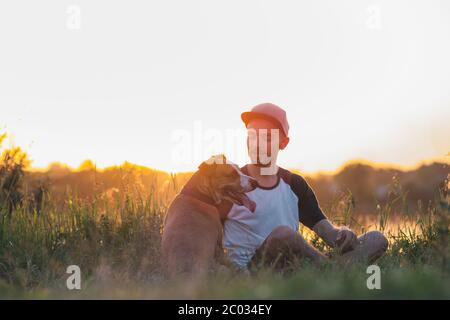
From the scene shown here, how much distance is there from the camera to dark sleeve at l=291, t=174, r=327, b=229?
6953 millimetres

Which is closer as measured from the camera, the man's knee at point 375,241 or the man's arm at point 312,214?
the man's knee at point 375,241

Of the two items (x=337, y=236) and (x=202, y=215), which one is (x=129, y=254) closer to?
(x=202, y=215)

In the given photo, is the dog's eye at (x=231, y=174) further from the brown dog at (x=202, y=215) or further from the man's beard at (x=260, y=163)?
the man's beard at (x=260, y=163)

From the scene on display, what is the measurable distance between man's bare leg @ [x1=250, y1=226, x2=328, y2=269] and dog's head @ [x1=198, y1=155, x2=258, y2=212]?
1.37 ft

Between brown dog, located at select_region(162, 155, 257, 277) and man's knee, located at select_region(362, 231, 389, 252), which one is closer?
brown dog, located at select_region(162, 155, 257, 277)

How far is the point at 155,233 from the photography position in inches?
289

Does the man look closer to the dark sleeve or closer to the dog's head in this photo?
the dark sleeve

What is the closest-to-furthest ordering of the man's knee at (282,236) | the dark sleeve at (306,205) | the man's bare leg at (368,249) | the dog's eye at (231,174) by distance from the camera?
the man's knee at (282,236), the dog's eye at (231,174), the man's bare leg at (368,249), the dark sleeve at (306,205)

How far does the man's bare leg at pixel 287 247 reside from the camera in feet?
19.9

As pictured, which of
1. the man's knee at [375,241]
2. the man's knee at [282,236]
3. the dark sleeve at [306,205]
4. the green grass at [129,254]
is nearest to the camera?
the green grass at [129,254]

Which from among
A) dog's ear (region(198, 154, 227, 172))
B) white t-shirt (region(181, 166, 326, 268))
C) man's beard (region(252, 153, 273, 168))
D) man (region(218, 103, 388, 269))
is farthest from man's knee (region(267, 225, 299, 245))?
man's beard (region(252, 153, 273, 168))

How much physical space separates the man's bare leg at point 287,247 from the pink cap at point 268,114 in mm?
1131

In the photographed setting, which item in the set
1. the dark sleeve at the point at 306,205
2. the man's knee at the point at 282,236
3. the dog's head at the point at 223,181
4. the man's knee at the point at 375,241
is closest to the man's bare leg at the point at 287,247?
the man's knee at the point at 282,236
